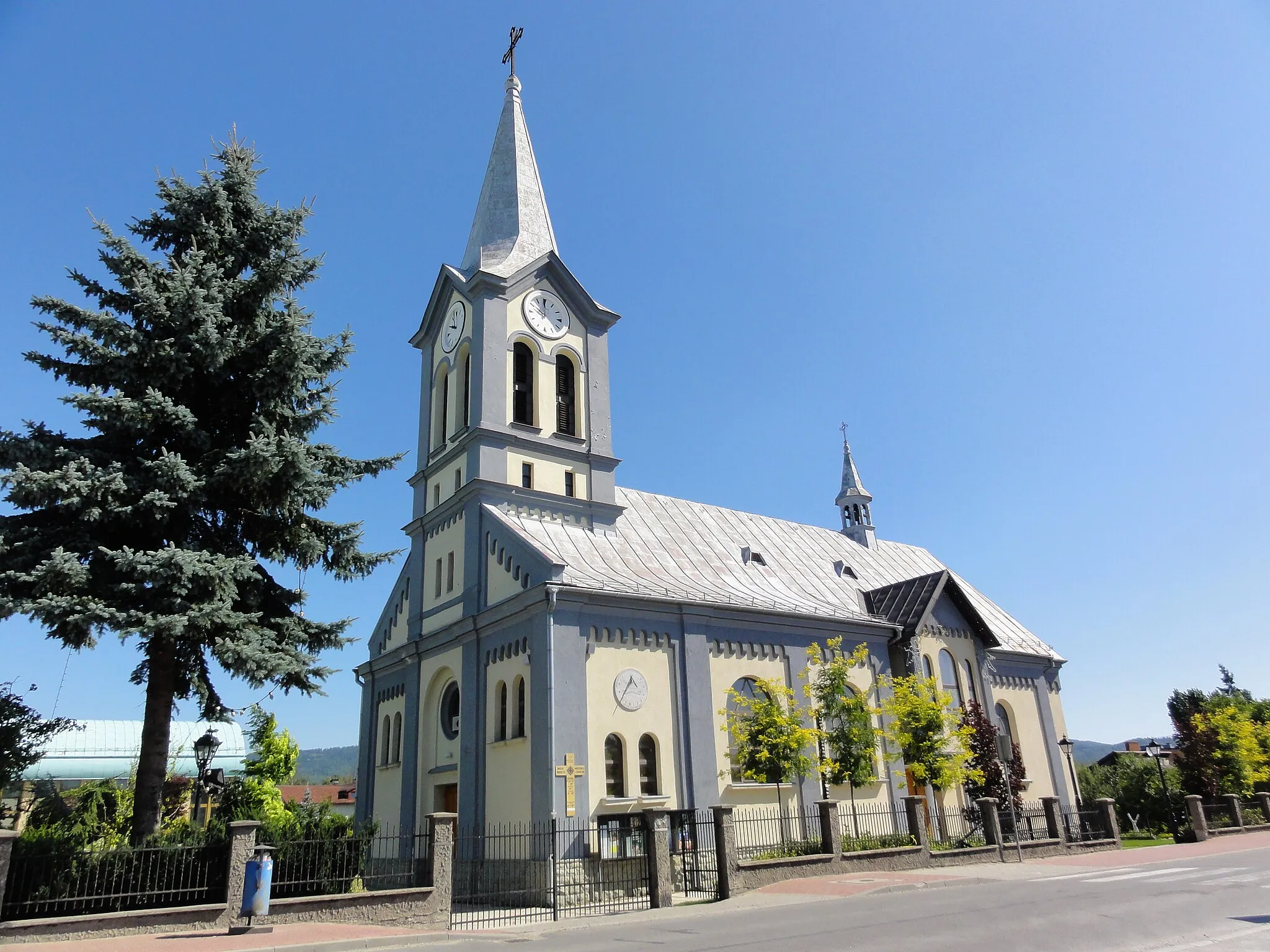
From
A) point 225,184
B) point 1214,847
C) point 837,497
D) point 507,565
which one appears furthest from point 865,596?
point 225,184

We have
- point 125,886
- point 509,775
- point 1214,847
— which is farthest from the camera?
point 1214,847

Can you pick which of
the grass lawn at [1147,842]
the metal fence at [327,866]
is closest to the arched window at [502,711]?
the metal fence at [327,866]

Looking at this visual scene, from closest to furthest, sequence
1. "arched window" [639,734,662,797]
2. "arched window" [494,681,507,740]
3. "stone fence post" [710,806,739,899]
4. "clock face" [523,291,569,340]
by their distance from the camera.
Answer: "stone fence post" [710,806,739,899] → "arched window" [639,734,662,797] → "arched window" [494,681,507,740] → "clock face" [523,291,569,340]

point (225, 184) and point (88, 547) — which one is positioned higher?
point (225, 184)

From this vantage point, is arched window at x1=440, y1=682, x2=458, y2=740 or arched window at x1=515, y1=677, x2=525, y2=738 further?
arched window at x1=440, y1=682, x2=458, y2=740

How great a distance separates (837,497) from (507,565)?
74.6 feet

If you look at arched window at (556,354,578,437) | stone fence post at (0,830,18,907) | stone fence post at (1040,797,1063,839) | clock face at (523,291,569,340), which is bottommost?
stone fence post at (1040,797,1063,839)

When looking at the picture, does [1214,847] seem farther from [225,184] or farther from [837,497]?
[225,184]

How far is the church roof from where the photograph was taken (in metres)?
25.5

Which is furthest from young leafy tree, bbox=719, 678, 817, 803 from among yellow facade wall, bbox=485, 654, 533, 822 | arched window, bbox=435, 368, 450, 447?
arched window, bbox=435, 368, 450, 447

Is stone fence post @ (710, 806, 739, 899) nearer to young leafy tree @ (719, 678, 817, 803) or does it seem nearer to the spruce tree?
young leafy tree @ (719, 678, 817, 803)

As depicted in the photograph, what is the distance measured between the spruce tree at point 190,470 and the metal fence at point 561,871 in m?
6.75

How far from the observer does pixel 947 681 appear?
103 ft

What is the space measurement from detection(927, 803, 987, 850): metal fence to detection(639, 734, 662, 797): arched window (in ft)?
31.0
